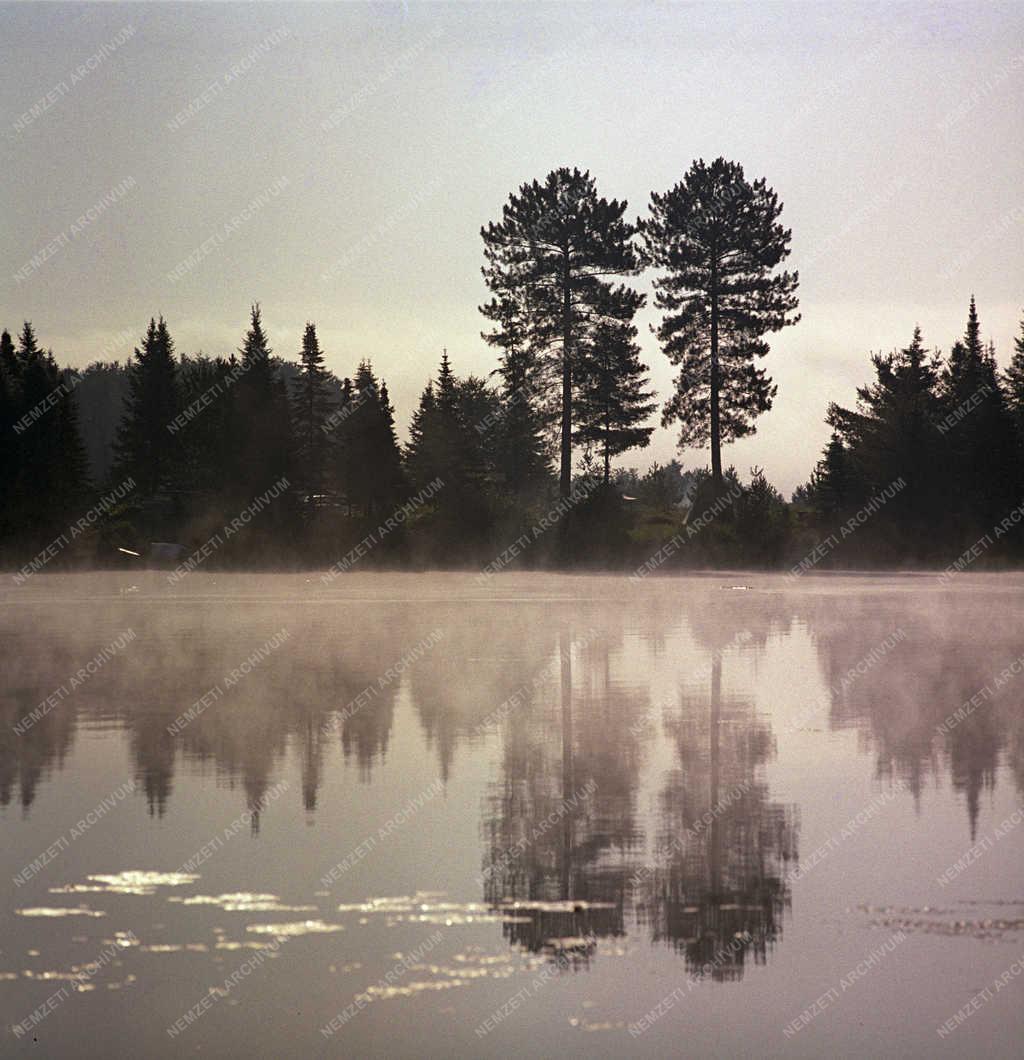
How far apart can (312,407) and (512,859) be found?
3300 inches

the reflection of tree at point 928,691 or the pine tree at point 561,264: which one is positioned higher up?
the pine tree at point 561,264

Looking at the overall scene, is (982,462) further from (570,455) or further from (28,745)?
(28,745)

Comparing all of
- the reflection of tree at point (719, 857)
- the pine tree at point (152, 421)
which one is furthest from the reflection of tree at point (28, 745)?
the pine tree at point (152, 421)

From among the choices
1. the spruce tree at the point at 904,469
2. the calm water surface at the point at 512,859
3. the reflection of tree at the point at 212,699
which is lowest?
the calm water surface at the point at 512,859

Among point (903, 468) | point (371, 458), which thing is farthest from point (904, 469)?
point (371, 458)

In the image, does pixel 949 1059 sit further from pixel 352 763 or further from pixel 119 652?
pixel 119 652

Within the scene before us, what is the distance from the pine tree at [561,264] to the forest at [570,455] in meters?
0.11

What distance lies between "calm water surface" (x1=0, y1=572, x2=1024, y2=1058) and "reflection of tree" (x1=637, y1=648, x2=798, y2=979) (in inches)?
1.1

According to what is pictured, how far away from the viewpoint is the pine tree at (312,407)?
3381 inches

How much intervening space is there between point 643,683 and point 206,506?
6819 centimetres

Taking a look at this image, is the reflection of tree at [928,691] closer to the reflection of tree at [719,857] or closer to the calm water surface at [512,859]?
the calm water surface at [512,859]

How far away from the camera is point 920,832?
9055mm

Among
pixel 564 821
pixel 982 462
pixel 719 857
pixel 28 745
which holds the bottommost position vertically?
pixel 719 857

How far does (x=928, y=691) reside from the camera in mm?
16375
